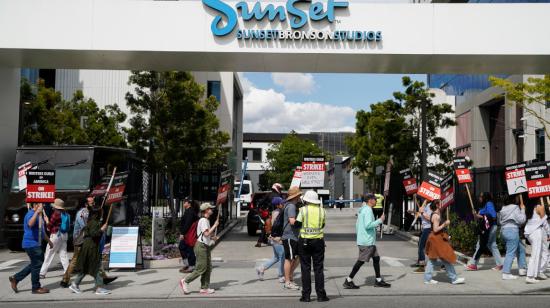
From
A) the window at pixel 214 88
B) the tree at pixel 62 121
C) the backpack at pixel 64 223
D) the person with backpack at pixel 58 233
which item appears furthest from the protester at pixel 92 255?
the window at pixel 214 88

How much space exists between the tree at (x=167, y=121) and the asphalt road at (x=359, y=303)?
434 inches

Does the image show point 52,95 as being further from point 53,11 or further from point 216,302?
point 216,302

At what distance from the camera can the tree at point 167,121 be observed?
20828mm

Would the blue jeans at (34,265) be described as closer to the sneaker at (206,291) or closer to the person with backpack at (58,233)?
the person with backpack at (58,233)

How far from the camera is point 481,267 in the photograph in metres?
13.4

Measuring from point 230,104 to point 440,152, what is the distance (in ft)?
121

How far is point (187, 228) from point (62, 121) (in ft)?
53.2

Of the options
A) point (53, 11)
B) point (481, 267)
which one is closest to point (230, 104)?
point (53, 11)

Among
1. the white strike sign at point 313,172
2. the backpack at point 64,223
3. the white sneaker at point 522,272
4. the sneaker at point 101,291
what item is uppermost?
the white strike sign at point 313,172

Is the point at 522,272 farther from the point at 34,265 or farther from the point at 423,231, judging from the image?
the point at 34,265

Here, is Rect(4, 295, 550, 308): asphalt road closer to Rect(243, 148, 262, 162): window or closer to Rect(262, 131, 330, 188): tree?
Rect(262, 131, 330, 188): tree

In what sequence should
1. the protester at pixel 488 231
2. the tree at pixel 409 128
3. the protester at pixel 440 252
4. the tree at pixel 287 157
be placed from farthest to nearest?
the tree at pixel 287 157 → the tree at pixel 409 128 → the protester at pixel 488 231 → the protester at pixel 440 252

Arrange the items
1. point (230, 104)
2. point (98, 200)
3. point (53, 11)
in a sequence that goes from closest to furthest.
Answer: point (98, 200) < point (53, 11) < point (230, 104)

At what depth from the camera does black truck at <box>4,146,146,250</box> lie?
16172 millimetres
